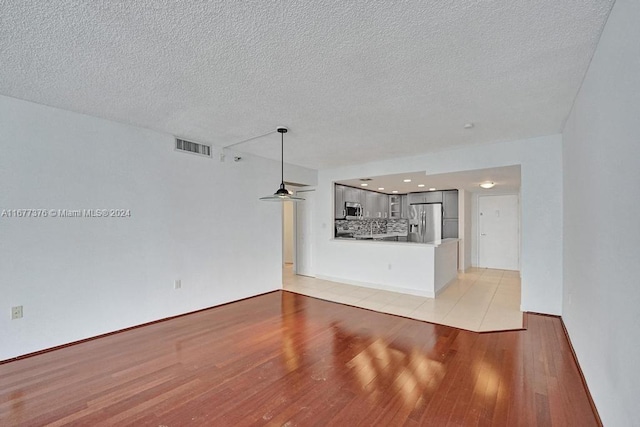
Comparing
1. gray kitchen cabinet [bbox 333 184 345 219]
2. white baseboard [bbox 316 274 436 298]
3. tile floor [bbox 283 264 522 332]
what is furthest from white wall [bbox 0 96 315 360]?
gray kitchen cabinet [bbox 333 184 345 219]

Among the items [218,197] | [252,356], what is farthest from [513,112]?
[218,197]

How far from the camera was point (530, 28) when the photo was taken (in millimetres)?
1741

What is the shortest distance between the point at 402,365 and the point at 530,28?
2.72 metres

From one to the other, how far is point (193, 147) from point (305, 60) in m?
2.70

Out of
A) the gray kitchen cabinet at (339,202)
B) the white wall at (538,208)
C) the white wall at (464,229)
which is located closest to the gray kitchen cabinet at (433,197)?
the white wall at (464,229)

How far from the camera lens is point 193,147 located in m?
4.14

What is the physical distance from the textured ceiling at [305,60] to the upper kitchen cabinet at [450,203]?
4.05 metres

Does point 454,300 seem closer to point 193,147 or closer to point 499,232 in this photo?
point 499,232

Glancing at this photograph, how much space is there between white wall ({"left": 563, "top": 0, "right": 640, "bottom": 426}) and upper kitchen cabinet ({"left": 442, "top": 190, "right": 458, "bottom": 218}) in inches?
198

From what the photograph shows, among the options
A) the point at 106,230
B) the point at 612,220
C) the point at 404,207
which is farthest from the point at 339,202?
the point at 612,220

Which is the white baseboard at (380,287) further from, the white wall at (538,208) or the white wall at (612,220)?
the white wall at (612,220)

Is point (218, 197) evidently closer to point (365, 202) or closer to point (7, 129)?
point (7, 129)

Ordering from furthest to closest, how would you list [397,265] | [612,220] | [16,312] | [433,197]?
[433,197], [397,265], [16,312], [612,220]

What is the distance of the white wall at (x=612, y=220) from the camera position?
1.28 meters
